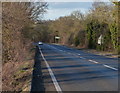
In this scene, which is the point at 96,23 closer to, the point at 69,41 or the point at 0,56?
the point at 69,41

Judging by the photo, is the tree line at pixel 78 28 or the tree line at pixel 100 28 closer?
the tree line at pixel 78 28

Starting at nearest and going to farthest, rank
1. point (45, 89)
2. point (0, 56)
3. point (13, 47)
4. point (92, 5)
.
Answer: point (45, 89) < point (0, 56) < point (13, 47) < point (92, 5)

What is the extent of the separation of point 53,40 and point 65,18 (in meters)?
31.7

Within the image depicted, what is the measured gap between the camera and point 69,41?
97750 millimetres

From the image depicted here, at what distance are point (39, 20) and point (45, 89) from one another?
1598 inches

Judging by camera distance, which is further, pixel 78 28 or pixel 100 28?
pixel 78 28

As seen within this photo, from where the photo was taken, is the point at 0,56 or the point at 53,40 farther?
the point at 53,40

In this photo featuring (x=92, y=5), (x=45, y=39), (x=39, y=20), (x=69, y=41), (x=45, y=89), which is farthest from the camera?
(x=45, y=39)

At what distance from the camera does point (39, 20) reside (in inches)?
2071

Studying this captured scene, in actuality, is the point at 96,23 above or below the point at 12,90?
above

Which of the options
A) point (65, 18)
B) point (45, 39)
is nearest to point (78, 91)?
point (65, 18)

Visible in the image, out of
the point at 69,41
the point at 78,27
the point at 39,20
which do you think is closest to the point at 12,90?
the point at 39,20

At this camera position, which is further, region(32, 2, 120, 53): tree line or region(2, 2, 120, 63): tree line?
region(32, 2, 120, 53): tree line

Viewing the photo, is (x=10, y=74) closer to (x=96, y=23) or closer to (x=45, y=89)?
(x=45, y=89)
